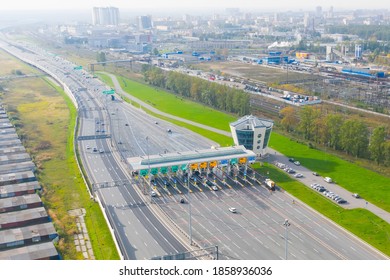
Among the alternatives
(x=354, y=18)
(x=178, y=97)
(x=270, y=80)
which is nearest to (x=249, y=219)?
(x=178, y=97)

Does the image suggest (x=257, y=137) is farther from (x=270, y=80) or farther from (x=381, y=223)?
(x=270, y=80)

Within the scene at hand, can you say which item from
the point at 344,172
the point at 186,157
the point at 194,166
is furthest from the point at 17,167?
the point at 344,172

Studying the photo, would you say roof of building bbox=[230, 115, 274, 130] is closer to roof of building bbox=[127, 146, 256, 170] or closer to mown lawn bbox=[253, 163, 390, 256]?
roof of building bbox=[127, 146, 256, 170]

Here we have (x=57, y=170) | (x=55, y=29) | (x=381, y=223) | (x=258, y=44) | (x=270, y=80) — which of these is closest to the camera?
(x=381, y=223)

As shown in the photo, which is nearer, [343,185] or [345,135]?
[343,185]

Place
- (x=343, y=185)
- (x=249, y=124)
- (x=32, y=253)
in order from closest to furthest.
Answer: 1. (x=32, y=253)
2. (x=343, y=185)
3. (x=249, y=124)

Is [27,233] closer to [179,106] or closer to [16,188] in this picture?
[16,188]

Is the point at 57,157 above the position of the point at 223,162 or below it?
below
